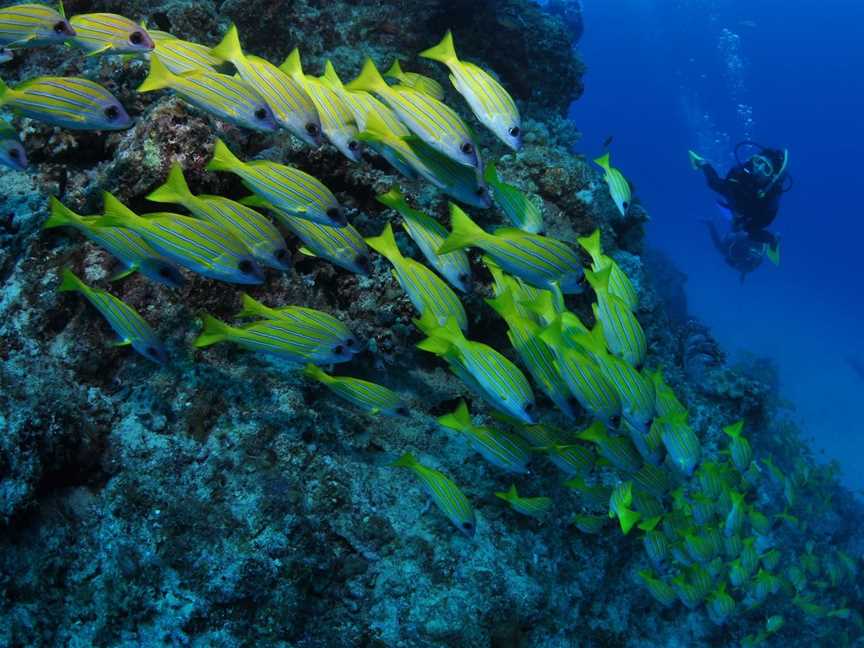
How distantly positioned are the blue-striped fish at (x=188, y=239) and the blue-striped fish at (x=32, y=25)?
3.62ft

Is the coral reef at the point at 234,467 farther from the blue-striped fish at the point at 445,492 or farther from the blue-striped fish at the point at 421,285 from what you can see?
the blue-striped fish at the point at 421,285

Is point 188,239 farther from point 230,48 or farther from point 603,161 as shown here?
point 603,161

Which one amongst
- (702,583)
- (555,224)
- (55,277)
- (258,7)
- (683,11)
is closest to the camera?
(55,277)

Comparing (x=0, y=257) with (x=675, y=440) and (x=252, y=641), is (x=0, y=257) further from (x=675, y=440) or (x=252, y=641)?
(x=675, y=440)

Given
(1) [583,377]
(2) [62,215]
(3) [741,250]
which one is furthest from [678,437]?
(3) [741,250]

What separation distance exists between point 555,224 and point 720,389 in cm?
502

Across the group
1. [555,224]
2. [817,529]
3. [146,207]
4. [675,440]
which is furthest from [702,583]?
[817,529]

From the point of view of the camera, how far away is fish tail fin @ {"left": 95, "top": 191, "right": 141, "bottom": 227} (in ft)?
8.03

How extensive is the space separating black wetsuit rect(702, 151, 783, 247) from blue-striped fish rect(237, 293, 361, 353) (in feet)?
32.6

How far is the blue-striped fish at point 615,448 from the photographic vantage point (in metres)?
3.17

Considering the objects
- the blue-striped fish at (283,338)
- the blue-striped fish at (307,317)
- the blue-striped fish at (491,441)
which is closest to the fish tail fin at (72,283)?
the blue-striped fish at (283,338)

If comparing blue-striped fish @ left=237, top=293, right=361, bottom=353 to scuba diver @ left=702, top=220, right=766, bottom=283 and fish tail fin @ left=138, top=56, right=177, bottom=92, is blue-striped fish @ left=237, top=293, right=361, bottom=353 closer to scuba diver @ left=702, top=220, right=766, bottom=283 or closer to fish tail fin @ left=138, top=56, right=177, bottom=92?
fish tail fin @ left=138, top=56, right=177, bottom=92

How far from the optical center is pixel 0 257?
11.6ft

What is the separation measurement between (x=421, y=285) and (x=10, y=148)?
7.68 ft
